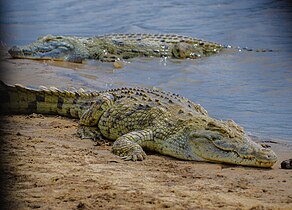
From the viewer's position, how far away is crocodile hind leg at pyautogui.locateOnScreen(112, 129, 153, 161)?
4948 mm

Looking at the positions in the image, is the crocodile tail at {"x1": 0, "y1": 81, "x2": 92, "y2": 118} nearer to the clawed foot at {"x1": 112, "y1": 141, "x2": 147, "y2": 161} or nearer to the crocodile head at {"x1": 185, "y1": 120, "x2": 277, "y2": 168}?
the clawed foot at {"x1": 112, "y1": 141, "x2": 147, "y2": 161}

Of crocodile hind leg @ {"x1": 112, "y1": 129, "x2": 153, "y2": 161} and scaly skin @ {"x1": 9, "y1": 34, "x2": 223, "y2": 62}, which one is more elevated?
scaly skin @ {"x1": 9, "y1": 34, "x2": 223, "y2": 62}

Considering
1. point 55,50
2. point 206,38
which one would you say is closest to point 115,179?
point 55,50

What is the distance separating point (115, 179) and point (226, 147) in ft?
4.31

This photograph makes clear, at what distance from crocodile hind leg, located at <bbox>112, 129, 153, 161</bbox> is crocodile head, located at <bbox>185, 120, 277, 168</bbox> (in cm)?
44

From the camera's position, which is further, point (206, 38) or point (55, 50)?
point (206, 38)

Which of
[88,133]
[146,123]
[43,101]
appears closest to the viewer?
[146,123]

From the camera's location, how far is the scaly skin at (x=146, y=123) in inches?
190

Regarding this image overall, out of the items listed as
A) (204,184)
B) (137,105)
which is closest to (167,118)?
(137,105)

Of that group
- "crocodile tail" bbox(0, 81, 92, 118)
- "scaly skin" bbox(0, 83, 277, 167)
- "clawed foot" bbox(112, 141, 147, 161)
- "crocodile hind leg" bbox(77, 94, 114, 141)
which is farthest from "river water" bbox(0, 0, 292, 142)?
"clawed foot" bbox(112, 141, 147, 161)

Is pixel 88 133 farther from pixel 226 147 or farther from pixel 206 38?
pixel 206 38

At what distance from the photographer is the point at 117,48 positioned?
42.6ft

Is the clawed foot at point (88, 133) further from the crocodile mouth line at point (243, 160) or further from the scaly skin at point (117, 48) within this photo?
the scaly skin at point (117, 48)

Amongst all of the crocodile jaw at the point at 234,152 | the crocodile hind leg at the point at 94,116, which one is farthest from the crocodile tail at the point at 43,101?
the crocodile jaw at the point at 234,152
